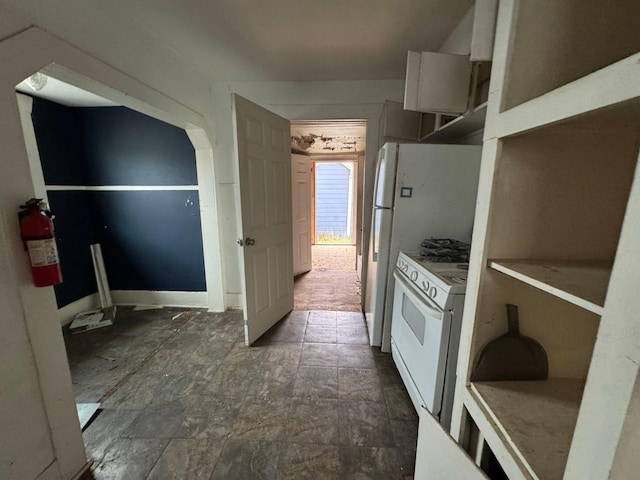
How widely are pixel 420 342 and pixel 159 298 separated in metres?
2.99

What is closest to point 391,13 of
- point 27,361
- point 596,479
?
point 596,479

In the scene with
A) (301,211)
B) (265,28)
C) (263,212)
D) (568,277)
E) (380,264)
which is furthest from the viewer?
(301,211)

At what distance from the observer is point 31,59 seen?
102 cm

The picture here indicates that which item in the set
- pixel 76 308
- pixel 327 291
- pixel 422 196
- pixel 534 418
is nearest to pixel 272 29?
pixel 422 196

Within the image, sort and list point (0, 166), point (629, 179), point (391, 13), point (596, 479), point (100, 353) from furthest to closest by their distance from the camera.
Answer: point (100, 353)
point (391, 13)
point (0, 166)
point (629, 179)
point (596, 479)

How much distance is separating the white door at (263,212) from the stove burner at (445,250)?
1387mm

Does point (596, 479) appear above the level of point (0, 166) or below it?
below

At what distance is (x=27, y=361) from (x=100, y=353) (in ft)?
4.81

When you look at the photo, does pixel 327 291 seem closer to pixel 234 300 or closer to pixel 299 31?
pixel 234 300

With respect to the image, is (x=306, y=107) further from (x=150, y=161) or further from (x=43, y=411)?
(x=43, y=411)

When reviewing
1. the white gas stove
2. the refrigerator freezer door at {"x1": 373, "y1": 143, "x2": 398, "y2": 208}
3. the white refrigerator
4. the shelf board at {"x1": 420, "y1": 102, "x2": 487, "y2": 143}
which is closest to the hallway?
the white refrigerator

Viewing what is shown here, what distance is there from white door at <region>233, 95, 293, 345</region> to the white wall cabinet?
1.74 metres

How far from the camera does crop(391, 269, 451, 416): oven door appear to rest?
1.27 metres

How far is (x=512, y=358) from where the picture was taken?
0.76 m
